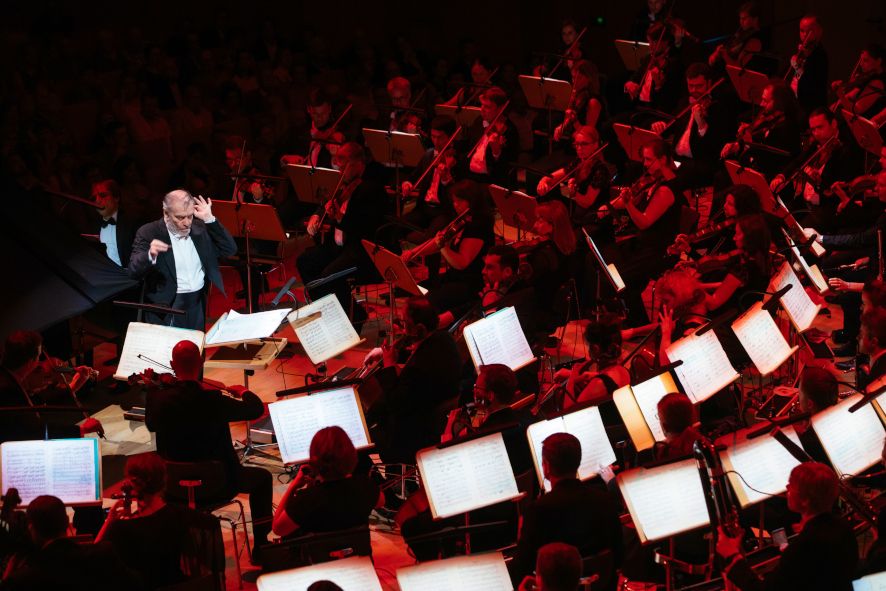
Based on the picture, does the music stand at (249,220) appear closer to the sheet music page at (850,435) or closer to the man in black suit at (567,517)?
the man in black suit at (567,517)

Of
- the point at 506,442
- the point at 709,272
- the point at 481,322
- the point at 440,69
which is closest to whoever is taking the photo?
the point at 506,442

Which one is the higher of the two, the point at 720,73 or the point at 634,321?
the point at 720,73

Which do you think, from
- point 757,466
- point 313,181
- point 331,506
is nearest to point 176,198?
point 313,181

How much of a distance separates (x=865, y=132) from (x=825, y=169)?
466 millimetres

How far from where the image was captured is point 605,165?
27.3ft

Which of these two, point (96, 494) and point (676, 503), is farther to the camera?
point (96, 494)

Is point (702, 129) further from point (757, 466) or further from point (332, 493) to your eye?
point (332, 493)

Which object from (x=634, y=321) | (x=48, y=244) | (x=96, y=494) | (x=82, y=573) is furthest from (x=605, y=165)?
(x=82, y=573)

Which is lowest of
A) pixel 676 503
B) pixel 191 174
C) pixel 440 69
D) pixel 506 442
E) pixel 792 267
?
pixel 676 503

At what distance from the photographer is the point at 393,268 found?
7.11m

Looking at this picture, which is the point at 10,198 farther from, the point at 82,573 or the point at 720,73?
the point at 720,73

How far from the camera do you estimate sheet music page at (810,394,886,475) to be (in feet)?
16.0

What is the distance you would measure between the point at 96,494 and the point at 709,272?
4.32 m

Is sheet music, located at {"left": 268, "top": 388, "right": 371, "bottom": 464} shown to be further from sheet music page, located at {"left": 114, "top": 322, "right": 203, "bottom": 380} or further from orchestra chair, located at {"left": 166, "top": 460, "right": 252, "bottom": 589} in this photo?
sheet music page, located at {"left": 114, "top": 322, "right": 203, "bottom": 380}
